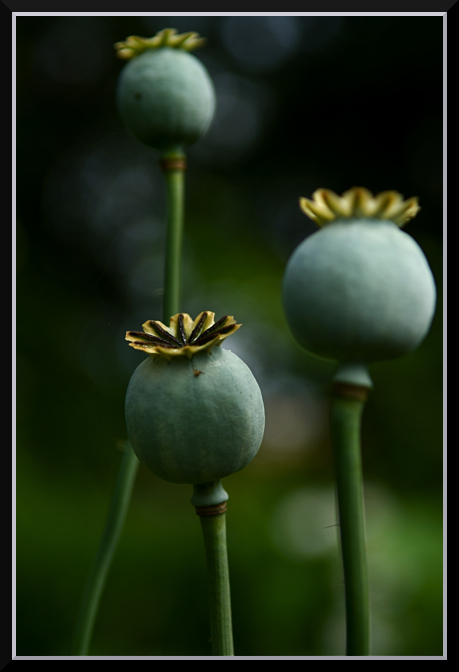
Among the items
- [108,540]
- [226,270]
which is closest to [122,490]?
[108,540]

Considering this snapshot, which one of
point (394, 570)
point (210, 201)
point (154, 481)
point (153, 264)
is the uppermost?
point (210, 201)

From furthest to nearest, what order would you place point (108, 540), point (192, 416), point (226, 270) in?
point (226, 270)
point (108, 540)
point (192, 416)

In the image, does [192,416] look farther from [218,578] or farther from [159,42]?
[159,42]

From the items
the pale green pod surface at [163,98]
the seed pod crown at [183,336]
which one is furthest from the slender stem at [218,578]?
the pale green pod surface at [163,98]

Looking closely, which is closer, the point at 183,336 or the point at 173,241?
the point at 183,336
